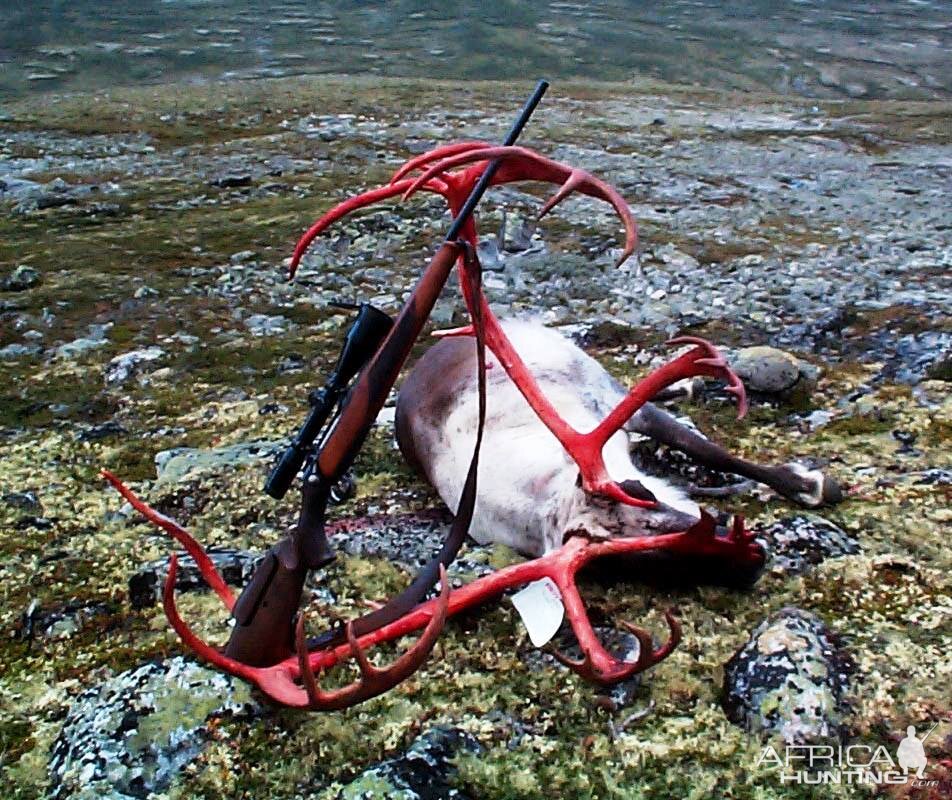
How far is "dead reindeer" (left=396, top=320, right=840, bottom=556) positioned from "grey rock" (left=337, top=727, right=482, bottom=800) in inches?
40.0

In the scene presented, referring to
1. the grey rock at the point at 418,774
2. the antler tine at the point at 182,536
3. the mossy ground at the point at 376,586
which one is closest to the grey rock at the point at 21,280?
the mossy ground at the point at 376,586

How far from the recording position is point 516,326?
6.33m

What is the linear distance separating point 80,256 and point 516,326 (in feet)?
17.0

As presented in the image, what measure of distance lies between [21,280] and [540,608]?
665 cm

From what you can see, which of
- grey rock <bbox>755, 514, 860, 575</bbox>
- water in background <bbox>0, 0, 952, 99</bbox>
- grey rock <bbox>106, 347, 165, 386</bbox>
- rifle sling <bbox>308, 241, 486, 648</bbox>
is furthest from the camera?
water in background <bbox>0, 0, 952, 99</bbox>

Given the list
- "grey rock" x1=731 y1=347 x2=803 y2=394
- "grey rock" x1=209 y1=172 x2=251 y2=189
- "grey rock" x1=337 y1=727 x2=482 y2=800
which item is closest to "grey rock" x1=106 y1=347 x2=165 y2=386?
"grey rock" x1=731 y1=347 x2=803 y2=394

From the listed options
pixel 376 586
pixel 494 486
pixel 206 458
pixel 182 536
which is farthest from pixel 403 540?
pixel 206 458

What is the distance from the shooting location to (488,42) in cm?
4188

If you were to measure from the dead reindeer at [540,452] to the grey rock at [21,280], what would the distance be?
446 cm

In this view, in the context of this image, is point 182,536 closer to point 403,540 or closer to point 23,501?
point 403,540

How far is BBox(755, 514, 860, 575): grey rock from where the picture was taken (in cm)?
428

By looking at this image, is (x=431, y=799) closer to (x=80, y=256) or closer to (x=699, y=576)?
(x=699, y=576)

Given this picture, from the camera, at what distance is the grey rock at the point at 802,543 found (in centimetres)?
428

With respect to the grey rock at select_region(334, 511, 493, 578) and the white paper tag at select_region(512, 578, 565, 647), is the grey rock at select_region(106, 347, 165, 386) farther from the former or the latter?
the white paper tag at select_region(512, 578, 565, 647)
